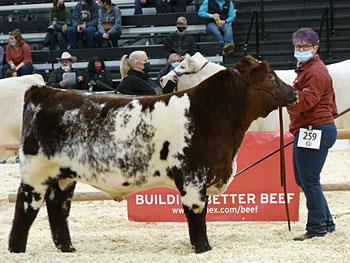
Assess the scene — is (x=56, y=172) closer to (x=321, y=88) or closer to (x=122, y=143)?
(x=122, y=143)

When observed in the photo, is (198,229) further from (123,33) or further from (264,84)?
(123,33)

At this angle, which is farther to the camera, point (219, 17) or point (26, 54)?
point (26, 54)

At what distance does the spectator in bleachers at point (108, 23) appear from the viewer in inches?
524

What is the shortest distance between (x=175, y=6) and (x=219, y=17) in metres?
1.23

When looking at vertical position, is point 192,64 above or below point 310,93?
below

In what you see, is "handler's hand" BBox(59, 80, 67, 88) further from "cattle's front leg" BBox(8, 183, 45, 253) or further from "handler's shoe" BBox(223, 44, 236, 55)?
"cattle's front leg" BBox(8, 183, 45, 253)

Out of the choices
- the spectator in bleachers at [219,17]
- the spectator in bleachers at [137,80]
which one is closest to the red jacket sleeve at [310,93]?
the spectator in bleachers at [137,80]

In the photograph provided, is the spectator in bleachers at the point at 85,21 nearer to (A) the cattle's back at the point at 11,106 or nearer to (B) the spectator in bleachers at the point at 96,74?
(B) the spectator in bleachers at the point at 96,74

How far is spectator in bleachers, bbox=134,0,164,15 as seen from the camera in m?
13.9

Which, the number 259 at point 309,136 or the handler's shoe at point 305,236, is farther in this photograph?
the handler's shoe at point 305,236

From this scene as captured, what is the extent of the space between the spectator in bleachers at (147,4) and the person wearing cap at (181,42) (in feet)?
6.71

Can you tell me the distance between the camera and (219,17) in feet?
42.5

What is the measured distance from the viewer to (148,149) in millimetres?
4602

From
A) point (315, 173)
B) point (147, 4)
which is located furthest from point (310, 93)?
point (147, 4)
